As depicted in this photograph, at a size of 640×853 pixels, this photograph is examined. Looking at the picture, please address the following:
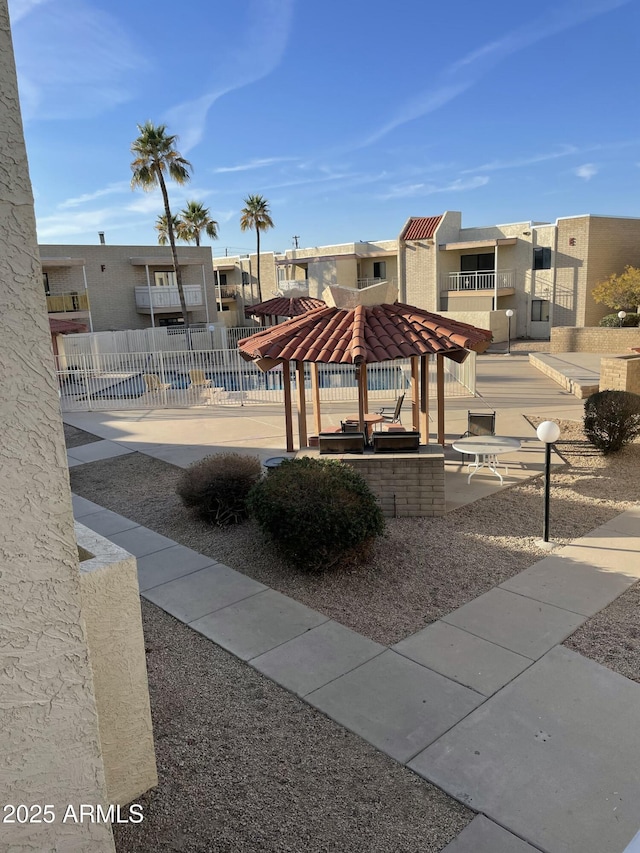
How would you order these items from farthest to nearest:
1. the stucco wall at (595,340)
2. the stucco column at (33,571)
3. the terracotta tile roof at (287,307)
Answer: the stucco wall at (595,340) < the terracotta tile roof at (287,307) < the stucco column at (33,571)

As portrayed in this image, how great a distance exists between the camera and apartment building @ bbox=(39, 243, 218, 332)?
3459cm

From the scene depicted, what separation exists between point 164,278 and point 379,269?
1431 cm

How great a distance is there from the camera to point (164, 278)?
41031mm

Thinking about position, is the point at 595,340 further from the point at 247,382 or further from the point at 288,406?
the point at 288,406

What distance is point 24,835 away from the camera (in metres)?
2.79

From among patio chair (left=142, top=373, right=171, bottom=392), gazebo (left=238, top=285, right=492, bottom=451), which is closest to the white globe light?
gazebo (left=238, top=285, right=492, bottom=451)

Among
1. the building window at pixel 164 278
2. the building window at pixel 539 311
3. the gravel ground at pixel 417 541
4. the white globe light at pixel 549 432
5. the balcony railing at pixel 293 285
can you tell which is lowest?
the gravel ground at pixel 417 541

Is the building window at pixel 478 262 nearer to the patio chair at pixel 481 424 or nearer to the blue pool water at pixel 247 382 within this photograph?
the blue pool water at pixel 247 382

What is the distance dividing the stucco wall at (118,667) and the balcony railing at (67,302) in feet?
107

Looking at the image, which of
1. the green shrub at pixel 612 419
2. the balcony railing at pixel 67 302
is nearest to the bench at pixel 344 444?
the green shrub at pixel 612 419

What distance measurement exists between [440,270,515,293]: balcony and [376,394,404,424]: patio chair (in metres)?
22.7

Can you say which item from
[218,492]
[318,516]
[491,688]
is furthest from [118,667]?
[218,492]

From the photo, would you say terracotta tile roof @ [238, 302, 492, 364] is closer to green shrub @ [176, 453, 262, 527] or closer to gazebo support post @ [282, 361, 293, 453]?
gazebo support post @ [282, 361, 293, 453]

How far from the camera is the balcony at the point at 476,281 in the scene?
121 ft
